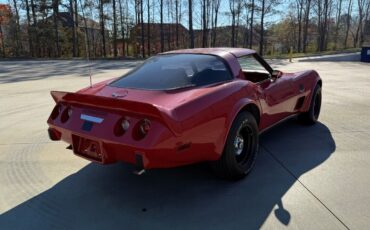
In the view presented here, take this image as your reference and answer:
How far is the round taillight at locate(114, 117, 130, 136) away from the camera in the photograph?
282cm

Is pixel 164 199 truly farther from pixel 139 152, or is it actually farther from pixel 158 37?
pixel 158 37

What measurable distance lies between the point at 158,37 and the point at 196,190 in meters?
38.3

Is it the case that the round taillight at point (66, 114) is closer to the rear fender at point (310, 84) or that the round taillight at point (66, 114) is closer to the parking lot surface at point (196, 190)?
the parking lot surface at point (196, 190)

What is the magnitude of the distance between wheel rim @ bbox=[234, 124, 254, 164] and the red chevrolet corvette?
1 centimetres

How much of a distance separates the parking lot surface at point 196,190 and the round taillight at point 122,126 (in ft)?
2.38

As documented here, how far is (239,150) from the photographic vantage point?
3564mm

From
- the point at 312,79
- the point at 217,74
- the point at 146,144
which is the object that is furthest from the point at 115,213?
the point at 312,79

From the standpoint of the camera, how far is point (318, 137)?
4832 mm

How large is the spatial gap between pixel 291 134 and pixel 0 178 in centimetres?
391

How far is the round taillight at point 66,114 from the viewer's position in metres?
3.34

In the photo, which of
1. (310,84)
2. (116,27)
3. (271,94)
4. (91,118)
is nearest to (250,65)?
(271,94)

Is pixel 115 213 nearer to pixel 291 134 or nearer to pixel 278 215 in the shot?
pixel 278 215

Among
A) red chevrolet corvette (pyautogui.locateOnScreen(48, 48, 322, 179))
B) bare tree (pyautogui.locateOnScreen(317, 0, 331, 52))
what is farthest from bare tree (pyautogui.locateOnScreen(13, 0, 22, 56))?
red chevrolet corvette (pyautogui.locateOnScreen(48, 48, 322, 179))

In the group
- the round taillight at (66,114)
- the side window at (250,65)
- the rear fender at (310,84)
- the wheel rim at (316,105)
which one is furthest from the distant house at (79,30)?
the round taillight at (66,114)
